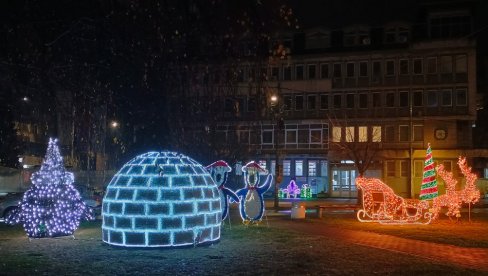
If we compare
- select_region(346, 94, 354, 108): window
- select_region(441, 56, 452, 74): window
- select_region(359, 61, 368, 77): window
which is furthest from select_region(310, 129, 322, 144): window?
select_region(441, 56, 452, 74): window

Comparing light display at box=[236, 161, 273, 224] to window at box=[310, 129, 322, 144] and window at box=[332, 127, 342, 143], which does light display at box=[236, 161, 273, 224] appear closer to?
window at box=[332, 127, 342, 143]

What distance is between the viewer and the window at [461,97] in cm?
5378

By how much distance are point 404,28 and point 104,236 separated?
153 feet

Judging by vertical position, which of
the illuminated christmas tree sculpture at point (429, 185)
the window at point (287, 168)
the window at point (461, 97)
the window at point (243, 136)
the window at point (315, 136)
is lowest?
the illuminated christmas tree sculpture at point (429, 185)

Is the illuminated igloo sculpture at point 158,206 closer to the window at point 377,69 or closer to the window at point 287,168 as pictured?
the window at point 377,69

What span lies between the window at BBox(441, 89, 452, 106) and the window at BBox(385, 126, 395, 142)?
16.6 feet

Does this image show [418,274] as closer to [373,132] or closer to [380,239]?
[380,239]

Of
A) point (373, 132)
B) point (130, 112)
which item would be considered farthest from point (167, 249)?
point (373, 132)

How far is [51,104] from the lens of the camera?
1220cm

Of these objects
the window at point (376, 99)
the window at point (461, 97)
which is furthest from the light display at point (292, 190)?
the window at point (461, 97)

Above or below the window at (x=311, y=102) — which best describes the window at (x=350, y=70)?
above

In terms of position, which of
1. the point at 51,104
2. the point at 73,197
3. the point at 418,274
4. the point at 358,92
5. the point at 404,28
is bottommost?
the point at 418,274

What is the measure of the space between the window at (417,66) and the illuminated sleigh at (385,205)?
3238cm

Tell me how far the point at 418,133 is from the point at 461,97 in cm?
490
